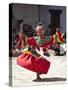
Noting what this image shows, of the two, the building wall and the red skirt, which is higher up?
the building wall

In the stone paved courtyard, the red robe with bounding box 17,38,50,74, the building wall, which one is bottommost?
the stone paved courtyard

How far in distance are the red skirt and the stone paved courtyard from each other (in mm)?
14

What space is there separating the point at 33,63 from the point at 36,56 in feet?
0.10

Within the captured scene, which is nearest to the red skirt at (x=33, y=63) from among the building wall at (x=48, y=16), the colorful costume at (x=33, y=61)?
the colorful costume at (x=33, y=61)

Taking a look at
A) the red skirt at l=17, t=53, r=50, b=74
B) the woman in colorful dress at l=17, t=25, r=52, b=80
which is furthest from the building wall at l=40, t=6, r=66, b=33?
the red skirt at l=17, t=53, r=50, b=74

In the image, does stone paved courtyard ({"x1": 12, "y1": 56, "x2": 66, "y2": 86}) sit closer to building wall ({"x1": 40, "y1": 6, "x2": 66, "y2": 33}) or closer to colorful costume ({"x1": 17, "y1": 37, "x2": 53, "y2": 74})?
colorful costume ({"x1": 17, "y1": 37, "x2": 53, "y2": 74})

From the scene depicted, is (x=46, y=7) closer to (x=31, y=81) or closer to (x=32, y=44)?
(x=32, y=44)

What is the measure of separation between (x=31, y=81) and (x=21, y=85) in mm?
44

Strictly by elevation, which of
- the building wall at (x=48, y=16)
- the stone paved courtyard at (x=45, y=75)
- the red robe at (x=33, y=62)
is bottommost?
the stone paved courtyard at (x=45, y=75)

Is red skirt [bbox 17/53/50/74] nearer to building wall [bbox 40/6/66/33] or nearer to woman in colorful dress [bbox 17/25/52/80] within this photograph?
woman in colorful dress [bbox 17/25/52/80]

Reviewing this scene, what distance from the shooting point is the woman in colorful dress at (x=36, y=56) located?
118cm

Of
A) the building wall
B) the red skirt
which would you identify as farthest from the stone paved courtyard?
the building wall

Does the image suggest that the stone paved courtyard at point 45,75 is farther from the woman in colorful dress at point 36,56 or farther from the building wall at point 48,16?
the building wall at point 48,16

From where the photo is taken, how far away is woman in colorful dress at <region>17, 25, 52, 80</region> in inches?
46.6
